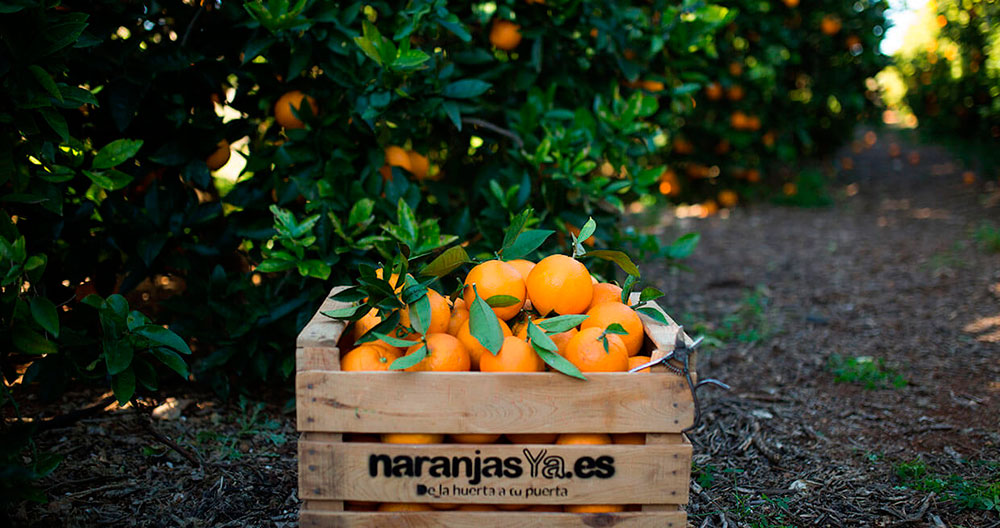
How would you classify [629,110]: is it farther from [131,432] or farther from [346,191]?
[131,432]

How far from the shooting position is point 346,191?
245cm

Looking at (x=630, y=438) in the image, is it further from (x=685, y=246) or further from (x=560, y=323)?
(x=685, y=246)

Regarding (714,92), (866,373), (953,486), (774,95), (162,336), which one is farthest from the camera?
(774,95)

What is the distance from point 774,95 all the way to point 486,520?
4917 millimetres

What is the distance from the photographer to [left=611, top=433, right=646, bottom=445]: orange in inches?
64.6

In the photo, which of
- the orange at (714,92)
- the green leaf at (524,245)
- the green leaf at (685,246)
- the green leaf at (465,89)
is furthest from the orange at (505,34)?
the orange at (714,92)

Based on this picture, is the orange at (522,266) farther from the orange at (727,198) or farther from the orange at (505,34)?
the orange at (727,198)

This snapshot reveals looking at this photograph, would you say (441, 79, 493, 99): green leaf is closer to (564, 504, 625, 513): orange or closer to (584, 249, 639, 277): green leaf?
(584, 249, 639, 277): green leaf

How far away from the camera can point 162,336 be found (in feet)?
5.85

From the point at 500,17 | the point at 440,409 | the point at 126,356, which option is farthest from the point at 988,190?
the point at 126,356

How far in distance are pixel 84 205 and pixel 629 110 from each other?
6.29 feet

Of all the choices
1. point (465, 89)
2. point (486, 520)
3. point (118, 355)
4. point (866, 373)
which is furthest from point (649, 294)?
point (866, 373)

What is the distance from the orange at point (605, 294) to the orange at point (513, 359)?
0.94ft

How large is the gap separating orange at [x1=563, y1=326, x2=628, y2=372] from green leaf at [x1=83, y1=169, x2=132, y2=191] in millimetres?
1360
